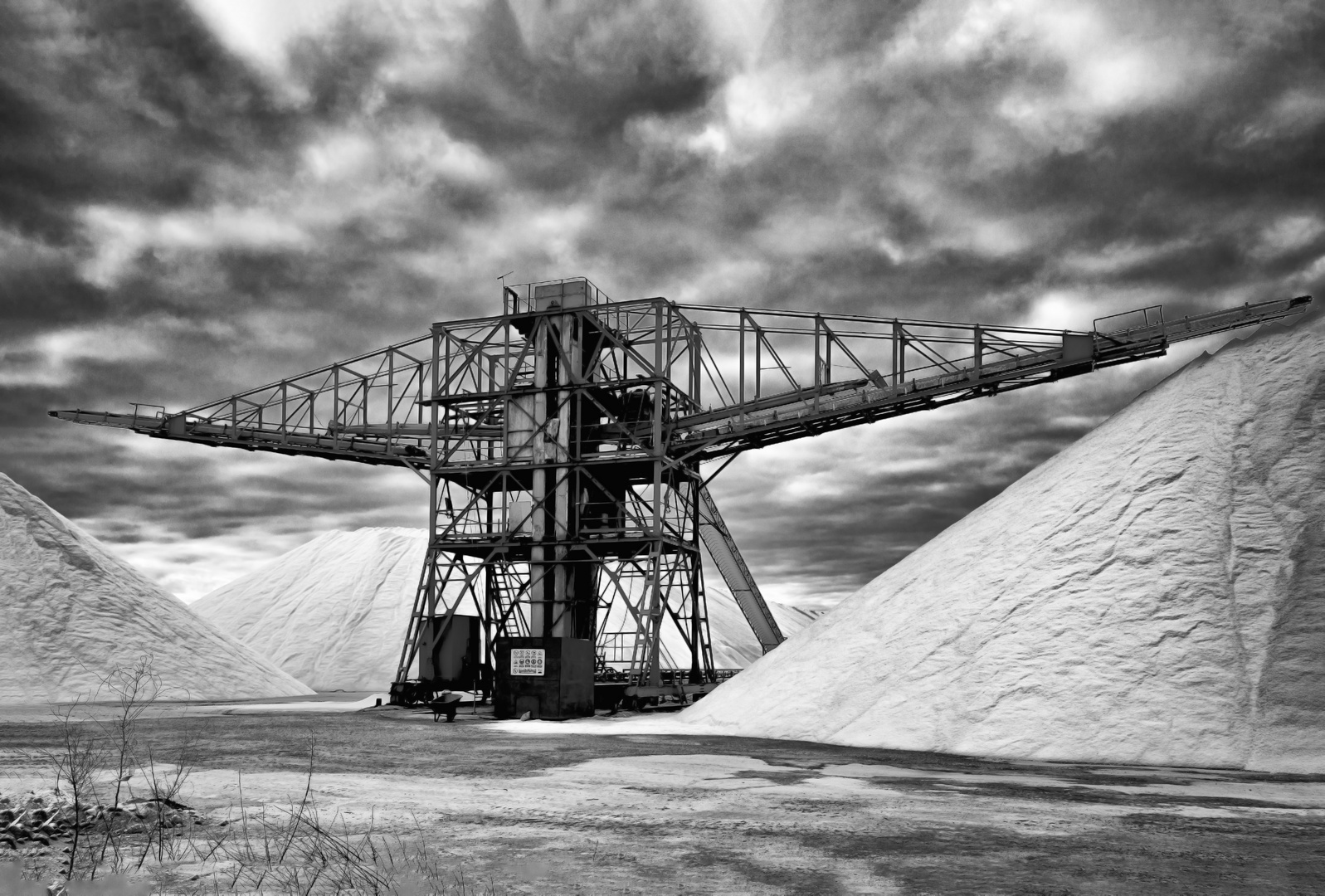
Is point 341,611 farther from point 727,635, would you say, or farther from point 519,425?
point 519,425

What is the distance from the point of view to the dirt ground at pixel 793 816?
8.19 metres

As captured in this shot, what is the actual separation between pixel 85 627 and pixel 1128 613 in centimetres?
3919

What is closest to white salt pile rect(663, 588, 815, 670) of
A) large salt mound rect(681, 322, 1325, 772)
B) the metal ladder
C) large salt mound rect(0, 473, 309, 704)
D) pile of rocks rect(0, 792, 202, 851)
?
the metal ladder

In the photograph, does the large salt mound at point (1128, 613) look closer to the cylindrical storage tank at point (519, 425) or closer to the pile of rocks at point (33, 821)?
the pile of rocks at point (33, 821)

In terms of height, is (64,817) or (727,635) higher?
(727,635)

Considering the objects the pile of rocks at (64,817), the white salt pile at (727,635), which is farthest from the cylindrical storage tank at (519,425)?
the white salt pile at (727,635)

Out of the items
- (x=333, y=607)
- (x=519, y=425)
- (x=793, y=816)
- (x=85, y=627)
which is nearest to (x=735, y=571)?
(x=519, y=425)

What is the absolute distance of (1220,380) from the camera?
23438 millimetres

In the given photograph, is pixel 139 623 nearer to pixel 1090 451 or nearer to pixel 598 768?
pixel 598 768

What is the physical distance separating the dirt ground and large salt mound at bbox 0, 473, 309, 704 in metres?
22.4

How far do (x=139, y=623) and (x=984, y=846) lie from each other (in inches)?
1685

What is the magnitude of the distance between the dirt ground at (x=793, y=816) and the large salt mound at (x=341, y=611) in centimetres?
5355

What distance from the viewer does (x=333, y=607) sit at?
79312 mm

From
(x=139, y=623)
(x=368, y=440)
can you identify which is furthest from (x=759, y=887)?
(x=139, y=623)
